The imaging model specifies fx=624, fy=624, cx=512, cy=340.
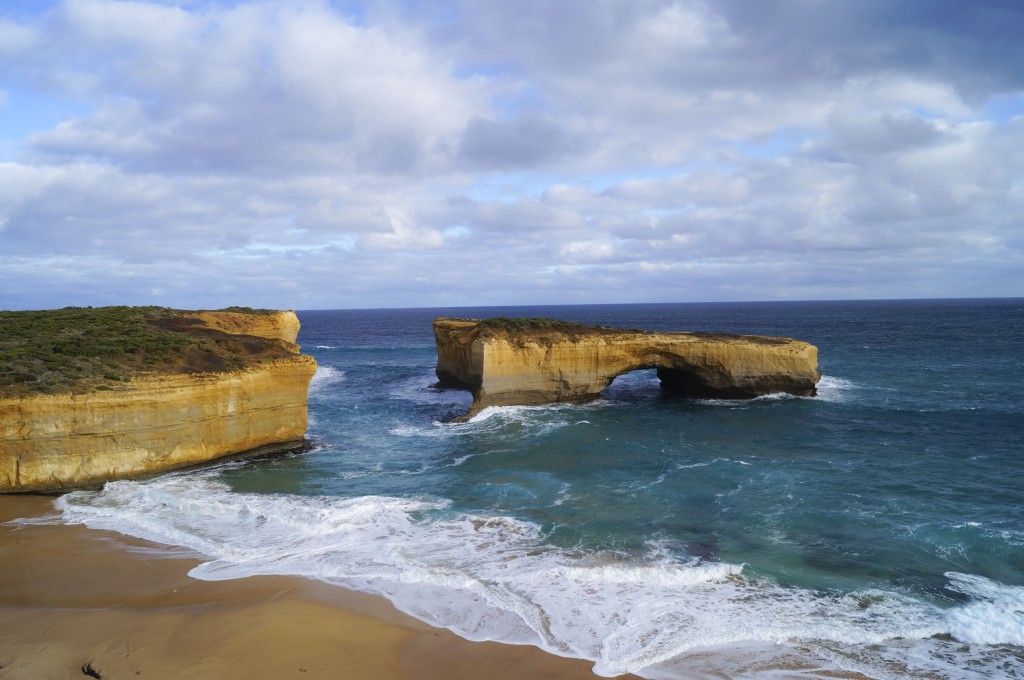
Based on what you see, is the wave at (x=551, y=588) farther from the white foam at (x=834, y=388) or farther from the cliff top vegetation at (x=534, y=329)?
the white foam at (x=834, y=388)

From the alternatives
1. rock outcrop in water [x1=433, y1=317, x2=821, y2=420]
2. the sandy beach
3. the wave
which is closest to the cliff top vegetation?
rock outcrop in water [x1=433, y1=317, x2=821, y2=420]

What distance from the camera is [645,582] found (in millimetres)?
12055

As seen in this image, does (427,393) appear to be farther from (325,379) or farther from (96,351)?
(96,351)

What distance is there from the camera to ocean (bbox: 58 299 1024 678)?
33.7ft

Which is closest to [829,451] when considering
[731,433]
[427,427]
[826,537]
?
[731,433]

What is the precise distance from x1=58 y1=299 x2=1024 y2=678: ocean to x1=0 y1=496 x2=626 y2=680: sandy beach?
566 mm

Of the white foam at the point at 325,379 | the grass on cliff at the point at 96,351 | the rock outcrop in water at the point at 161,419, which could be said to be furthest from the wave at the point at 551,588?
the white foam at the point at 325,379

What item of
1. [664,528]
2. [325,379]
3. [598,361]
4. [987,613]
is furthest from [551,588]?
[325,379]

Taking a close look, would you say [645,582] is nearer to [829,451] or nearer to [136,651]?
[136,651]

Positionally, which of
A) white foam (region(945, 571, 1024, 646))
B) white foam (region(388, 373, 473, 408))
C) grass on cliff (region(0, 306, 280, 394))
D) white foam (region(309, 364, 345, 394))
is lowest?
white foam (region(945, 571, 1024, 646))

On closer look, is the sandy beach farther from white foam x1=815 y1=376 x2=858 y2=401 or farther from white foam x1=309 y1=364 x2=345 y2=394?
white foam x1=815 y1=376 x2=858 y2=401

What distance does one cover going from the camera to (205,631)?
10.3 meters

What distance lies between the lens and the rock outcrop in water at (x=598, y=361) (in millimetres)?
28719

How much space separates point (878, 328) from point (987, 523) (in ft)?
237
